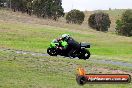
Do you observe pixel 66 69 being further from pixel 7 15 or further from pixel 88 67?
pixel 7 15

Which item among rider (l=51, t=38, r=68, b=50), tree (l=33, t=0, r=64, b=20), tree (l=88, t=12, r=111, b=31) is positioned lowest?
tree (l=88, t=12, r=111, b=31)

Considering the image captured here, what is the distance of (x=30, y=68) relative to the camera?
2172 cm

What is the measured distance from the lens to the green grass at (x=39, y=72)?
59.6 feet

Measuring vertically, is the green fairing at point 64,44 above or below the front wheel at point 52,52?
above

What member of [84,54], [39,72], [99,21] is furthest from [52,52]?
[99,21]

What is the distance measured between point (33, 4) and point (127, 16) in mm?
30525

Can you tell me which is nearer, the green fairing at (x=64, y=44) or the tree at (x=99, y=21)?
the green fairing at (x=64, y=44)

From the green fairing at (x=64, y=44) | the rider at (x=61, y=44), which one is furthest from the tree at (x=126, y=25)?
the green fairing at (x=64, y=44)

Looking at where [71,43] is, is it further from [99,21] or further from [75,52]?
[99,21]

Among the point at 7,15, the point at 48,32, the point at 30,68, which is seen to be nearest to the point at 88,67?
Answer: the point at 30,68

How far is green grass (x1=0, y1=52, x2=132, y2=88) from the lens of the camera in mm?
18153

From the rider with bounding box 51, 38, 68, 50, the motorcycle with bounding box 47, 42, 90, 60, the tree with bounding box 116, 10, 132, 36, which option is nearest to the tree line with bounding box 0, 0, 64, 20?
the tree with bounding box 116, 10, 132, 36

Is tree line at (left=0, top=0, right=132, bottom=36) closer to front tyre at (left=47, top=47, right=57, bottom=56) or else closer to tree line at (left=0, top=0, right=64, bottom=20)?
tree line at (left=0, top=0, right=64, bottom=20)

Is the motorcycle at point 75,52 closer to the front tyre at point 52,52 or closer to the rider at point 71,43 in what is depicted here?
the front tyre at point 52,52
